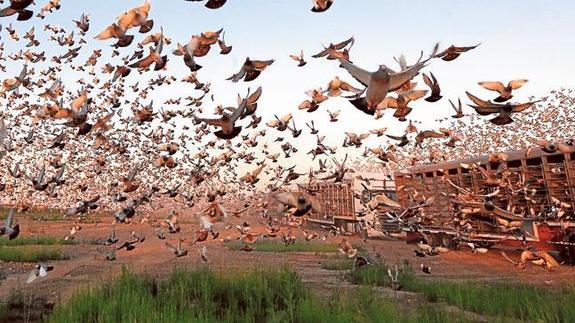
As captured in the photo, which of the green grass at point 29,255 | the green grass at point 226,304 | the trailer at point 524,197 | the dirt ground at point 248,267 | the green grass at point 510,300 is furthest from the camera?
the green grass at point 29,255

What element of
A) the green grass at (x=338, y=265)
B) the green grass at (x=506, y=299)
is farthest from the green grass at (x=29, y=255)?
the green grass at (x=506, y=299)

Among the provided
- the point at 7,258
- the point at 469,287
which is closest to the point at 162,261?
the point at 7,258

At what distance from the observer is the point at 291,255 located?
51.0ft

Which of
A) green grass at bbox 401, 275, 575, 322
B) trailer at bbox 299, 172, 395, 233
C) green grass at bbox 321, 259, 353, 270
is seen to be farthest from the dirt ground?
trailer at bbox 299, 172, 395, 233

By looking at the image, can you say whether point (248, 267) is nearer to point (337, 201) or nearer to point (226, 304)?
point (226, 304)

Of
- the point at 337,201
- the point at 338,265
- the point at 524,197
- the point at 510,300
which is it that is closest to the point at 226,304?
the point at 510,300

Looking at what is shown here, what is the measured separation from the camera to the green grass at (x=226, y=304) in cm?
506

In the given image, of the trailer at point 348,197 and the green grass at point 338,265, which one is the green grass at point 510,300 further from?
the trailer at point 348,197

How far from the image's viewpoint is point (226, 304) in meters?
6.52

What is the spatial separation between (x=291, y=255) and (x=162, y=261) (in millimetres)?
4846

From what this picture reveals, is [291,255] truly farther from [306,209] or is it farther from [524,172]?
[306,209]

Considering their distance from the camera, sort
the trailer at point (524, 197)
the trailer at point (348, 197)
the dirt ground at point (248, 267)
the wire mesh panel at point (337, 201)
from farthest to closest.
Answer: the wire mesh panel at point (337, 201)
the trailer at point (348, 197)
the trailer at point (524, 197)
the dirt ground at point (248, 267)

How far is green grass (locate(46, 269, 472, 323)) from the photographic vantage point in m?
5.06

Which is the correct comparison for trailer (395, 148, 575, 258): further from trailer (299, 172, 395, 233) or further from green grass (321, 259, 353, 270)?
trailer (299, 172, 395, 233)
